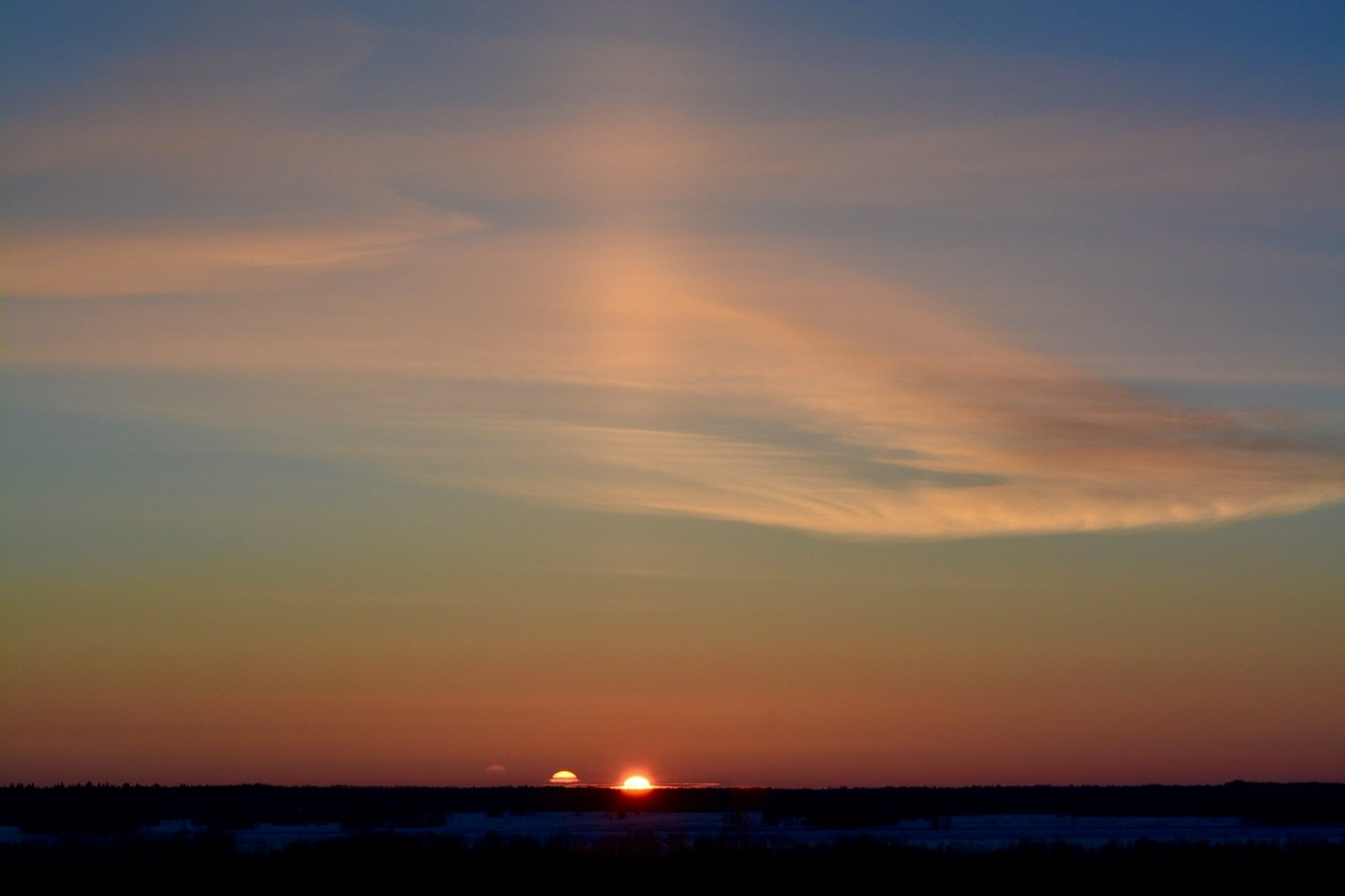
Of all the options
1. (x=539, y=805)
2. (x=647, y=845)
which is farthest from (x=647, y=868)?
(x=539, y=805)

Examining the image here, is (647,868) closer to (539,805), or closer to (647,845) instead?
(647,845)

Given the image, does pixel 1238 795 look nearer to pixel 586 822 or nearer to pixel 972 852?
pixel 586 822

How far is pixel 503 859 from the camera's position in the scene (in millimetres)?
35000

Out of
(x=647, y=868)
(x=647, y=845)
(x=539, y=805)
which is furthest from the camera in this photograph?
(x=539, y=805)

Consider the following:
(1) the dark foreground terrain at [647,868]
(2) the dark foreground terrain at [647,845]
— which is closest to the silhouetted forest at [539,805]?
(2) the dark foreground terrain at [647,845]

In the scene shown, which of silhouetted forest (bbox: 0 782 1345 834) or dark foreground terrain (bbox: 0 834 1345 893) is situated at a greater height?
silhouetted forest (bbox: 0 782 1345 834)

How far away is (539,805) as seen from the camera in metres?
91.1

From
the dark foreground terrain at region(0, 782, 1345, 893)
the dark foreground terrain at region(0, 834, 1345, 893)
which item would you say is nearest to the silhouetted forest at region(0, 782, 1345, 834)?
the dark foreground terrain at region(0, 782, 1345, 893)

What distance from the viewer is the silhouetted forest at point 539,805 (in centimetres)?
6869

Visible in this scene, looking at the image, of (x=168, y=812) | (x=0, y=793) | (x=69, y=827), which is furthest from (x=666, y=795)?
(x=69, y=827)

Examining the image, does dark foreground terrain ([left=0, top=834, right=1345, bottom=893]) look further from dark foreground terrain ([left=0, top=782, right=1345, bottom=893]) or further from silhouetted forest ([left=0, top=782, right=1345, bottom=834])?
silhouetted forest ([left=0, top=782, right=1345, bottom=834])

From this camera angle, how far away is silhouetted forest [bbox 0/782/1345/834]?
6869cm

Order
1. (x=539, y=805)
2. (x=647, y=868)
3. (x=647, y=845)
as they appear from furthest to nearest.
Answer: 1. (x=539, y=805)
2. (x=647, y=845)
3. (x=647, y=868)

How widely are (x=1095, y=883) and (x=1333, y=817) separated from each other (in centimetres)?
4368
